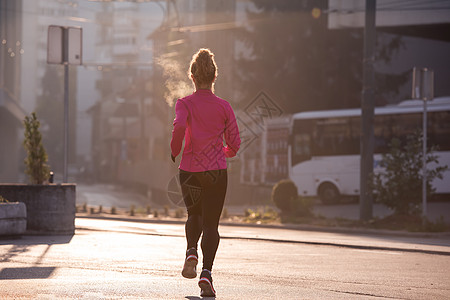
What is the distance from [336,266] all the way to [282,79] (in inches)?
1326

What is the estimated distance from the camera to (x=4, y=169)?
2382 inches

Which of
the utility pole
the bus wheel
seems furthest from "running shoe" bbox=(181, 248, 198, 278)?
the bus wheel

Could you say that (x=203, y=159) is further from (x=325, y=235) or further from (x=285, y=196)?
(x=285, y=196)

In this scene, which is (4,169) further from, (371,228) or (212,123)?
(212,123)

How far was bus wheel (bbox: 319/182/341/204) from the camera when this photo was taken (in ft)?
106

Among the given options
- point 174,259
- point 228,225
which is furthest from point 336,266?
point 228,225

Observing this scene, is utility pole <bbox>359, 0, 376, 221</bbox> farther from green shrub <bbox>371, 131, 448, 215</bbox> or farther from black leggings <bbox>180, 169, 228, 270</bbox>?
black leggings <bbox>180, 169, 228, 270</bbox>

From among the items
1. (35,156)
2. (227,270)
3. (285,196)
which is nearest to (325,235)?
(35,156)

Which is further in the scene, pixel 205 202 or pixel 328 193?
pixel 328 193

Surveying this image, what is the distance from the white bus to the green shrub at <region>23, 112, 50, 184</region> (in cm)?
1797

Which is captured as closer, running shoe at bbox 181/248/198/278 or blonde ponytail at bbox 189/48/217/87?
running shoe at bbox 181/248/198/278

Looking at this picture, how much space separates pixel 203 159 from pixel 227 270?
2602 millimetres

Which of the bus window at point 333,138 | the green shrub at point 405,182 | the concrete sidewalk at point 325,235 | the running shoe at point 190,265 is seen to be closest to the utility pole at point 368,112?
the green shrub at point 405,182

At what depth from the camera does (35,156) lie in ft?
49.2
